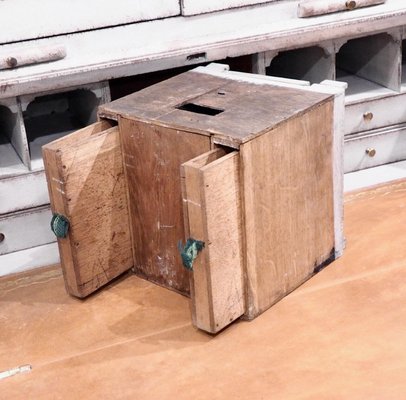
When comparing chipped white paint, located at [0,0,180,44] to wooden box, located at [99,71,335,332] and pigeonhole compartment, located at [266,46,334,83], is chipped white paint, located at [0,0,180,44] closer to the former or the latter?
wooden box, located at [99,71,335,332]

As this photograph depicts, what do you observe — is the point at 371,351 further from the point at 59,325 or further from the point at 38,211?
the point at 38,211

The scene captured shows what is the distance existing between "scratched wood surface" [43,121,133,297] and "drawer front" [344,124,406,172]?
71 cm

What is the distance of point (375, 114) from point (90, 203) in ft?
2.86

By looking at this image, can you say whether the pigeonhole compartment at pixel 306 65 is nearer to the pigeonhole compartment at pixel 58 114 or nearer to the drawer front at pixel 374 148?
the drawer front at pixel 374 148

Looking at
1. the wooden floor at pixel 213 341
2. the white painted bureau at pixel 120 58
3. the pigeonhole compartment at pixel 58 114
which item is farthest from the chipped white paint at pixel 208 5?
the wooden floor at pixel 213 341

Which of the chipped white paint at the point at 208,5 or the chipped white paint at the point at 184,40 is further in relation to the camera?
the chipped white paint at the point at 208,5

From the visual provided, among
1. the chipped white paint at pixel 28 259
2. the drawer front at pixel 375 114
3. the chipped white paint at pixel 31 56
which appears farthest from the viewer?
the drawer front at pixel 375 114

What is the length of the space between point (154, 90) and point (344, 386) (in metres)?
0.79

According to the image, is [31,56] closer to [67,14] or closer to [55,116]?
[67,14]

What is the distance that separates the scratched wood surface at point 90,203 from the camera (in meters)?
1.80

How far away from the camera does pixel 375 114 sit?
2.33 m

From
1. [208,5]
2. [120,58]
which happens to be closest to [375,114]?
[208,5]

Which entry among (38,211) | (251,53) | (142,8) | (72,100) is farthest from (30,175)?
(251,53)

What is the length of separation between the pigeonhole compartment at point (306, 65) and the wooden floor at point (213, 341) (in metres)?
0.48
